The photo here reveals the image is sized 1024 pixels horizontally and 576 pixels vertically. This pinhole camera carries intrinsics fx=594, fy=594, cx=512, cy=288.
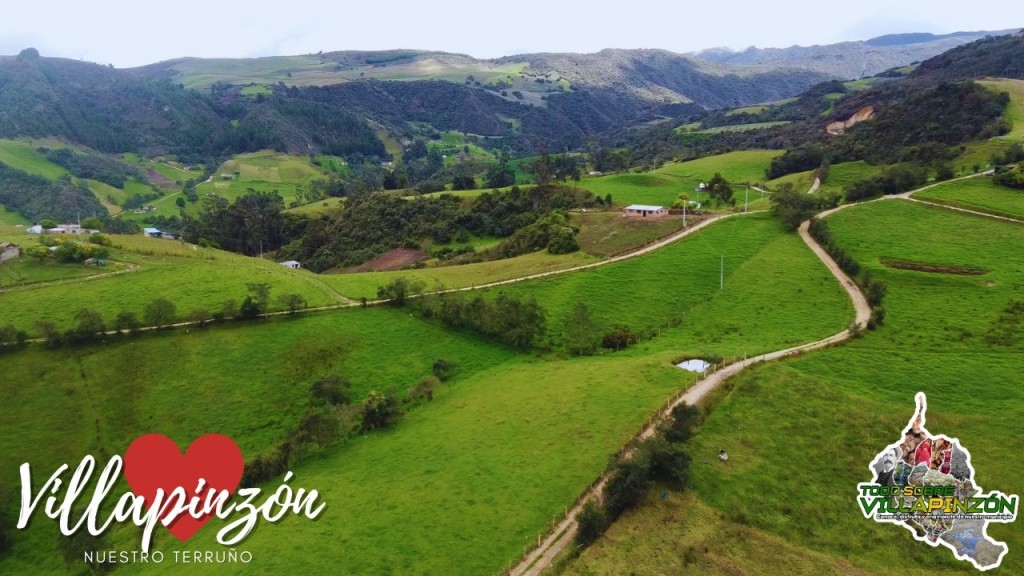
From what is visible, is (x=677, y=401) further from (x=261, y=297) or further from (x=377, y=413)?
(x=261, y=297)

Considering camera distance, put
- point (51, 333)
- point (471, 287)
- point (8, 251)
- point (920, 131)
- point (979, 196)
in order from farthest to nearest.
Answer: point (920, 131), point (979, 196), point (471, 287), point (8, 251), point (51, 333)

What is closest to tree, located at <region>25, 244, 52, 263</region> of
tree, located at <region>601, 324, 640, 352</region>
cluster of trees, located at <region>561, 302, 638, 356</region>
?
Result: cluster of trees, located at <region>561, 302, 638, 356</region>

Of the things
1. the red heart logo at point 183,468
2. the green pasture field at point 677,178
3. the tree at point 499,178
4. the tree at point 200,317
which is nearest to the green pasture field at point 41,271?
the tree at point 200,317

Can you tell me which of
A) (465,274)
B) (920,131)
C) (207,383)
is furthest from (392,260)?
(920,131)

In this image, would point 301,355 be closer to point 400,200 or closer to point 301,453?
point 301,453

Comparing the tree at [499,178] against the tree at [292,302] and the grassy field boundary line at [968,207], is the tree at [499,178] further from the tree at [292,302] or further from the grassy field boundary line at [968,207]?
the tree at [292,302]

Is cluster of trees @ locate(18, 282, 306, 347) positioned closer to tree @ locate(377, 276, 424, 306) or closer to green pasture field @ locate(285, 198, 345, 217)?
tree @ locate(377, 276, 424, 306)
